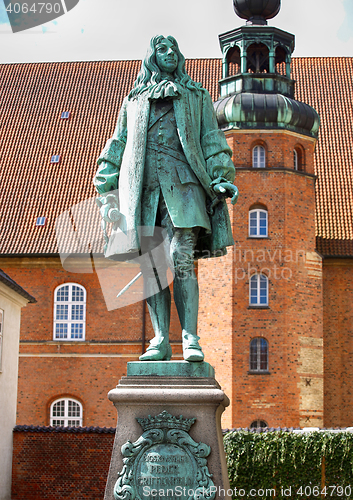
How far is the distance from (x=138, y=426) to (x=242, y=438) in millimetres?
13243

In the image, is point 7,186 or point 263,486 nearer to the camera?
point 263,486

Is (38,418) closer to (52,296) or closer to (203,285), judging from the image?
(52,296)

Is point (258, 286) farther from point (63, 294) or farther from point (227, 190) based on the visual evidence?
point (227, 190)

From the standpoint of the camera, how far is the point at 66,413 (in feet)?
91.7

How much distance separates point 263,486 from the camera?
18.2 m

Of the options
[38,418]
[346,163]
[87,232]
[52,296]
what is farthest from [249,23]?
[38,418]

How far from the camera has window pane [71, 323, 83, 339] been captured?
28.8m

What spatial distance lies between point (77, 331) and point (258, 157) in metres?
8.89

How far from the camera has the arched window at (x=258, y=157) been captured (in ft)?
88.5

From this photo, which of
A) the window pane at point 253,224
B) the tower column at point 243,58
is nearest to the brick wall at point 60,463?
the window pane at point 253,224

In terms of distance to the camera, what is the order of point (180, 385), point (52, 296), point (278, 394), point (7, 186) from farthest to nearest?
point (7, 186), point (52, 296), point (278, 394), point (180, 385)

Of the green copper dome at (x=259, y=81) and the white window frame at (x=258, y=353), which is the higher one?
the green copper dome at (x=259, y=81)

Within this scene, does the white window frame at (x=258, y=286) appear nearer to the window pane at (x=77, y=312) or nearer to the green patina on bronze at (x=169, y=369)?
the window pane at (x=77, y=312)

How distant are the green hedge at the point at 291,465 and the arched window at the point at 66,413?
10.5 meters
